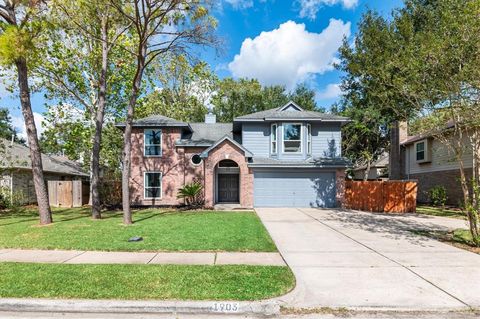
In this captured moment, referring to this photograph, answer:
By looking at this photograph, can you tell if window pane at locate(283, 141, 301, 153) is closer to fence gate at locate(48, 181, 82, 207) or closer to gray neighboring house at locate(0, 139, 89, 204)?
fence gate at locate(48, 181, 82, 207)

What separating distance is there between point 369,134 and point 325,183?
10.4m

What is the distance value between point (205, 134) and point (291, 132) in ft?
20.2

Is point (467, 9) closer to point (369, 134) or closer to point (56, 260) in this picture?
point (56, 260)

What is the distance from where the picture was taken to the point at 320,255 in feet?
24.8

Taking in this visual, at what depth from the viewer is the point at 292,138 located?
64.1 feet

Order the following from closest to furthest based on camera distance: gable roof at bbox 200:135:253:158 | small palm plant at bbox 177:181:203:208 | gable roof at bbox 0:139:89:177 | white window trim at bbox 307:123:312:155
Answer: small palm plant at bbox 177:181:203:208
gable roof at bbox 200:135:253:158
white window trim at bbox 307:123:312:155
gable roof at bbox 0:139:89:177

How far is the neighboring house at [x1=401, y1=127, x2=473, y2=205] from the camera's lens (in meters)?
19.6

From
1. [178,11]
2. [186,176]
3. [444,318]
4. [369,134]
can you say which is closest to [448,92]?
[444,318]

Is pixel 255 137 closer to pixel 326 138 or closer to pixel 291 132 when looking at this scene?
pixel 291 132

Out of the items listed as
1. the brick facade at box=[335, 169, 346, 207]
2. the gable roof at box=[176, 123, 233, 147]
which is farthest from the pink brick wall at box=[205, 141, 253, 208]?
the brick facade at box=[335, 169, 346, 207]

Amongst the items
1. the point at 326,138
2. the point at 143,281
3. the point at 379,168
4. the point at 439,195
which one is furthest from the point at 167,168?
the point at 379,168

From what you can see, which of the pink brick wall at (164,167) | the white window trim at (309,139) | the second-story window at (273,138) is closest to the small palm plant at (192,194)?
the pink brick wall at (164,167)

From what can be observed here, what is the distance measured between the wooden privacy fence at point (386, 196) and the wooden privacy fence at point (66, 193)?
18.9m

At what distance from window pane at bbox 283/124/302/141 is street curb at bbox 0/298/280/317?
50.7ft
